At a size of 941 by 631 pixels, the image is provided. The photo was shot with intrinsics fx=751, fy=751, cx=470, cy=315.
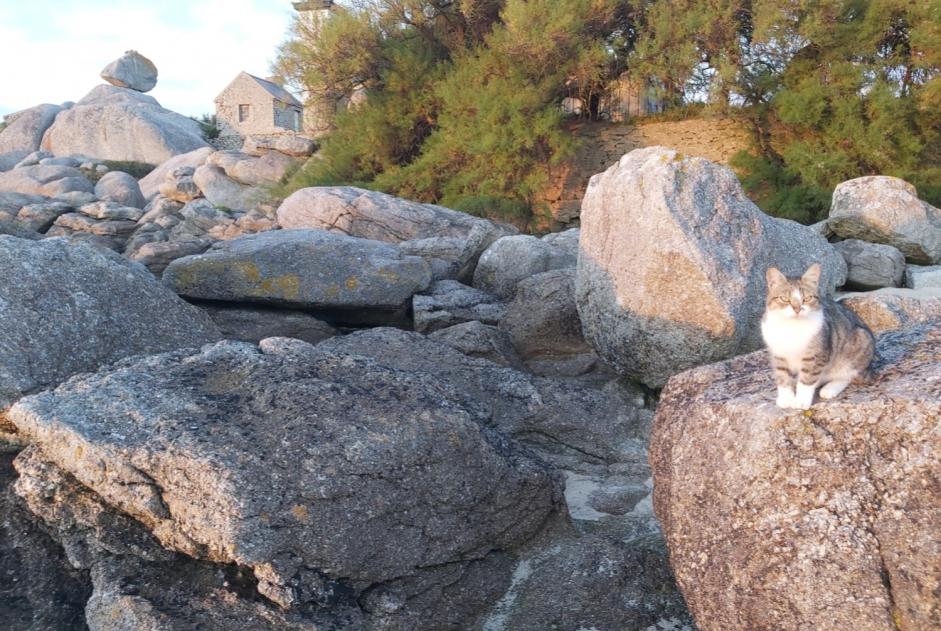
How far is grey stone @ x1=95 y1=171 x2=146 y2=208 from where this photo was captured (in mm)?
26361

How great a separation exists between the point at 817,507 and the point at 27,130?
41173 millimetres

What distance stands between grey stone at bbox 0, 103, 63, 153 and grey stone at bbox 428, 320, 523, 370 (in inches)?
1390

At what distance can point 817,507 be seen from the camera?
3410mm

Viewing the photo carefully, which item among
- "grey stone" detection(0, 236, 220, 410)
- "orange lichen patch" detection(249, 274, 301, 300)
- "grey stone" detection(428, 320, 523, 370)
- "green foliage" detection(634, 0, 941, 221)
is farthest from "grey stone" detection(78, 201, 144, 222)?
"grey stone" detection(428, 320, 523, 370)

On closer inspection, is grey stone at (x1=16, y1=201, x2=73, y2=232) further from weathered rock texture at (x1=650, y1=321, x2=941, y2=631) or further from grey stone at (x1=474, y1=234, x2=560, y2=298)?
weathered rock texture at (x1=650, y1=321, x2=941, y2=631)

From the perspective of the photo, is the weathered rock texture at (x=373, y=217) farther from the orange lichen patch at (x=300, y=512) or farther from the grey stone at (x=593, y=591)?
the orange lichen patch at (x=300, y=512)

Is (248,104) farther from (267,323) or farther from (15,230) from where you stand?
(267,323)

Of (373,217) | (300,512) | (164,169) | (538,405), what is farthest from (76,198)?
→ (300,512)

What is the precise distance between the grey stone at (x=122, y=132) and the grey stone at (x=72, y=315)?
29335 millimetres

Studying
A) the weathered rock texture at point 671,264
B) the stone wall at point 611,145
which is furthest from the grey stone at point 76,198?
the weathered rock texture at point 671,264

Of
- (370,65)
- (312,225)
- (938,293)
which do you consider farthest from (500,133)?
(938,293)

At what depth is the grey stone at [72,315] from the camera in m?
5.50

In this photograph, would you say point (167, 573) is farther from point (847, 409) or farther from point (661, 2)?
point (661, 2)

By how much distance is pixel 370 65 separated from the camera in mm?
19297
